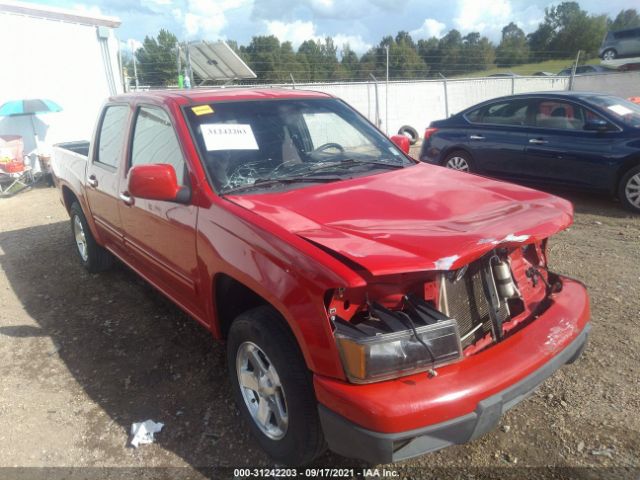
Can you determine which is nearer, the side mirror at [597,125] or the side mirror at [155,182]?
the side mirror at [155,182]

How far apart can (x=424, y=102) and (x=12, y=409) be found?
48.6 ft

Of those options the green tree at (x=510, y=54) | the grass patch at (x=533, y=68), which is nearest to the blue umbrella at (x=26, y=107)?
the grass patch at (x=533, y=68)

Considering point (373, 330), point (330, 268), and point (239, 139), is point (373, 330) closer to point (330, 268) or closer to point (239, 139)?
point (330, 268)

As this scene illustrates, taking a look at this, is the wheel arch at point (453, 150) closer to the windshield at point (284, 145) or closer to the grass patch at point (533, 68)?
the windshield at point (284, 145)

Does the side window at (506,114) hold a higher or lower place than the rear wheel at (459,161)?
higher

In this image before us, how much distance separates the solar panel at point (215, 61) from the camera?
38.1 feet

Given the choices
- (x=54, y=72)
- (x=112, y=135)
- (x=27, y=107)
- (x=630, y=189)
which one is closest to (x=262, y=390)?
(x=112, y=135)

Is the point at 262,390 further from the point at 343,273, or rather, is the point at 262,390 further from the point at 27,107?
the point at 27,107

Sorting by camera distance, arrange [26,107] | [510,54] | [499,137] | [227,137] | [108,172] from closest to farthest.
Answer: [227,137] → [108,172] → [499,137] → [26,107] → [510,54]

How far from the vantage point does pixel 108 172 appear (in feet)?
13.2

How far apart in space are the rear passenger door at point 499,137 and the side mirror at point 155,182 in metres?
5.77

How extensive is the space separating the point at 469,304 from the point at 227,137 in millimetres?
1737

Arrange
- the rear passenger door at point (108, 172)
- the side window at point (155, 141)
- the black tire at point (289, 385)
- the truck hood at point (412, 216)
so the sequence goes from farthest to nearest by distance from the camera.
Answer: the rear passenger door at point (108, 172) → the side window at point (155, 141) → the black tire at point (289, 385) → the truck hood at point (412, 216)

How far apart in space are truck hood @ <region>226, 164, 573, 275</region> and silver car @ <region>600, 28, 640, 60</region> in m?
28.3
